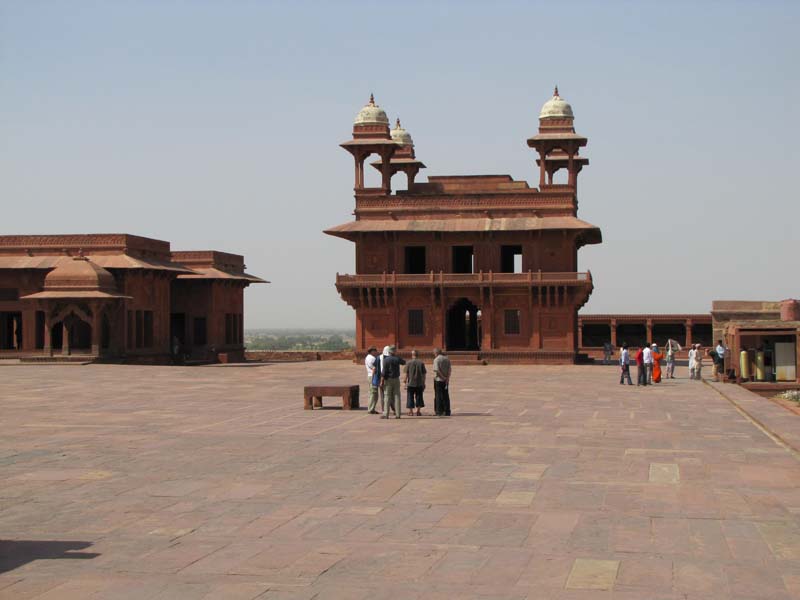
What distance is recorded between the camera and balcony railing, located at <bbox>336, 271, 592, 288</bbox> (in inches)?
1730

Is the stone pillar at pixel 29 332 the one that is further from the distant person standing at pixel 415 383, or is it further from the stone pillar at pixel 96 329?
the distant person standing at pixel 415 383

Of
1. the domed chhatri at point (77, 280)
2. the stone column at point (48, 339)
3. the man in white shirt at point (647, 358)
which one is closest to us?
the man in white shirt at point (647, 358)

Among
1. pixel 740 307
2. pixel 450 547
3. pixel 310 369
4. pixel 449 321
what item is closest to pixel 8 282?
pixel 310 369

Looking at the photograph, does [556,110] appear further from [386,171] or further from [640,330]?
[640,330]

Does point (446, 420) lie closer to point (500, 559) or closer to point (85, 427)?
point (85, 427)

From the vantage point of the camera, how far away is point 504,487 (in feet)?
35.7

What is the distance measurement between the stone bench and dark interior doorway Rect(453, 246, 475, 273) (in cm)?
2823

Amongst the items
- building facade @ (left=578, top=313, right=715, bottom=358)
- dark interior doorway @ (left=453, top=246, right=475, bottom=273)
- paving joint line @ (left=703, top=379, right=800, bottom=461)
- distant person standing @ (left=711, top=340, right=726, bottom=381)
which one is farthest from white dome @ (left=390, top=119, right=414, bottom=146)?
paving joint line @ (left=703, top=379, right=800, bottom=461)

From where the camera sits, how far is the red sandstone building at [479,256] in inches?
1746

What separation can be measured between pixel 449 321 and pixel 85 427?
33.4 meters

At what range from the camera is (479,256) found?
45.6 m

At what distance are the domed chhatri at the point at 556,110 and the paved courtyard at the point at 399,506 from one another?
28.7m

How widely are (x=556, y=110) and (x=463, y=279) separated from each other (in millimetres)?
8869

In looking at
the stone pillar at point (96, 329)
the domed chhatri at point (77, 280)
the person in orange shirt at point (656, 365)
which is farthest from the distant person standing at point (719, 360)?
the domed chhatri at point (77, 280)
